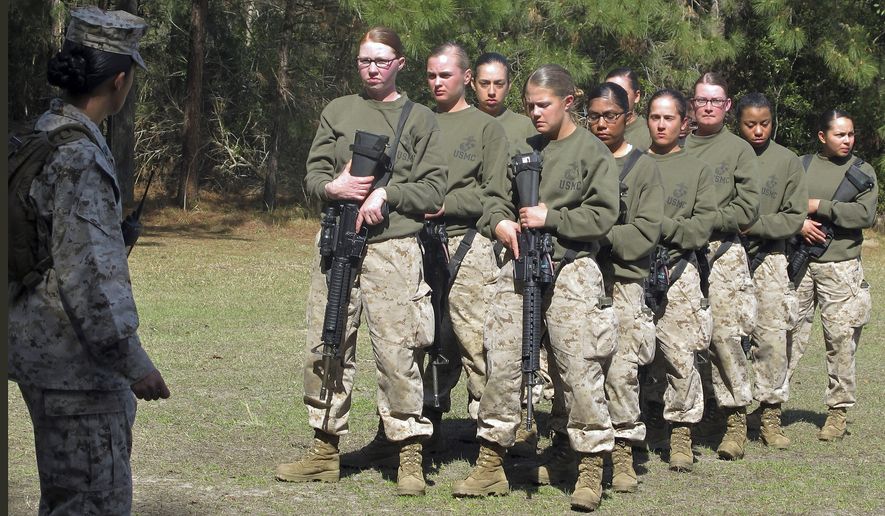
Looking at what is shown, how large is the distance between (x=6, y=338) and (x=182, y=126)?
2328 centimetres

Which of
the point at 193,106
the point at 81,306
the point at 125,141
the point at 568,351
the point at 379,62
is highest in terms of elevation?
the point at 379,62

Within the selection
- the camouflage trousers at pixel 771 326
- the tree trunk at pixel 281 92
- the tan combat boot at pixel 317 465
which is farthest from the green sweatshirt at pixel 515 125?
the tree trunk at pixel 281 92

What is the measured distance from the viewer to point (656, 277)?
7316mm

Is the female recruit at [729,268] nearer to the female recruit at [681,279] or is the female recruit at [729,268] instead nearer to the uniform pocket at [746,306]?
the uniform pocket at [746,306]

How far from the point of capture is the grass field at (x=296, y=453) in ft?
20.9

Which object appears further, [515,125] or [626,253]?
[515,125]

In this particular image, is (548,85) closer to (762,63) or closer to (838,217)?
(838,217)

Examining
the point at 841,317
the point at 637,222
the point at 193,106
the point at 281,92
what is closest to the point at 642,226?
the point at 637,222

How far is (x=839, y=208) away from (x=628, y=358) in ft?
8.30

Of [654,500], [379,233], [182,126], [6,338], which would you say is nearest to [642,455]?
[654,500]

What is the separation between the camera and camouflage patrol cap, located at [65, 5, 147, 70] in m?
3.91

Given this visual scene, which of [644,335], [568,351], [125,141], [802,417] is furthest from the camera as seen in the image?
[125,141]

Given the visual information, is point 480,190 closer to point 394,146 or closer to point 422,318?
point 394,146

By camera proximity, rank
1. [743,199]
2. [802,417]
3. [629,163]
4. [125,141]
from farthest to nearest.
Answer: [125,141] → [802,417] → [743,199] → [629,163]
